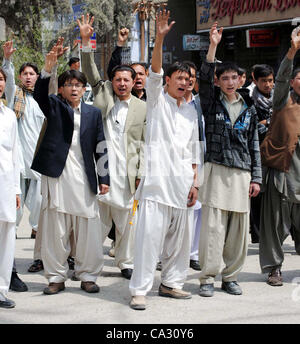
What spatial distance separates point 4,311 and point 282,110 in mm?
2989

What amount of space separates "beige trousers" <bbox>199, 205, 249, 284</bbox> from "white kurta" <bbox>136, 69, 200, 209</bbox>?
1.12ft

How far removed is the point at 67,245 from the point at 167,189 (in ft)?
3.60

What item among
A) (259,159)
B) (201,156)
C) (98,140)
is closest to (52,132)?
(98,140)

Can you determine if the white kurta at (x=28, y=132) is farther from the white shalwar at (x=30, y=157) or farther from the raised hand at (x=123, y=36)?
the raised hand at (x=123, y=36)

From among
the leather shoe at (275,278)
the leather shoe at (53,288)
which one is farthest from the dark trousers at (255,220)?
the leather shoe at (53,288)

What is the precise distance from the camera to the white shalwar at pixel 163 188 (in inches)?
189


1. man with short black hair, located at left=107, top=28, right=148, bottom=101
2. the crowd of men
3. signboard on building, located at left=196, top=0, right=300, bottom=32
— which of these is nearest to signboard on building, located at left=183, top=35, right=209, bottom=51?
signboard on building, located at left=196, top=0, right=300, bottom=32

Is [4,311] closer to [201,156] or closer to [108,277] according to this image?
[108,277]

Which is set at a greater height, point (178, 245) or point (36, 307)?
point (178, 245)

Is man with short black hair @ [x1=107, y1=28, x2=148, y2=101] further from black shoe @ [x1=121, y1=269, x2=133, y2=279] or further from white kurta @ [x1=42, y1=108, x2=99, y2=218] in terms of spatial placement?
black shoe @ [x1=121, y1=269, x2=133, y2=279]

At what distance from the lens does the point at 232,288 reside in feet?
17.0

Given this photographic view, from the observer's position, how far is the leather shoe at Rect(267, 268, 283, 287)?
214 inches

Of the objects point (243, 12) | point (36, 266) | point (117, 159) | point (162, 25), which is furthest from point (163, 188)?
point (243, 12)

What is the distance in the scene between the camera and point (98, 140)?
5.29 metres
